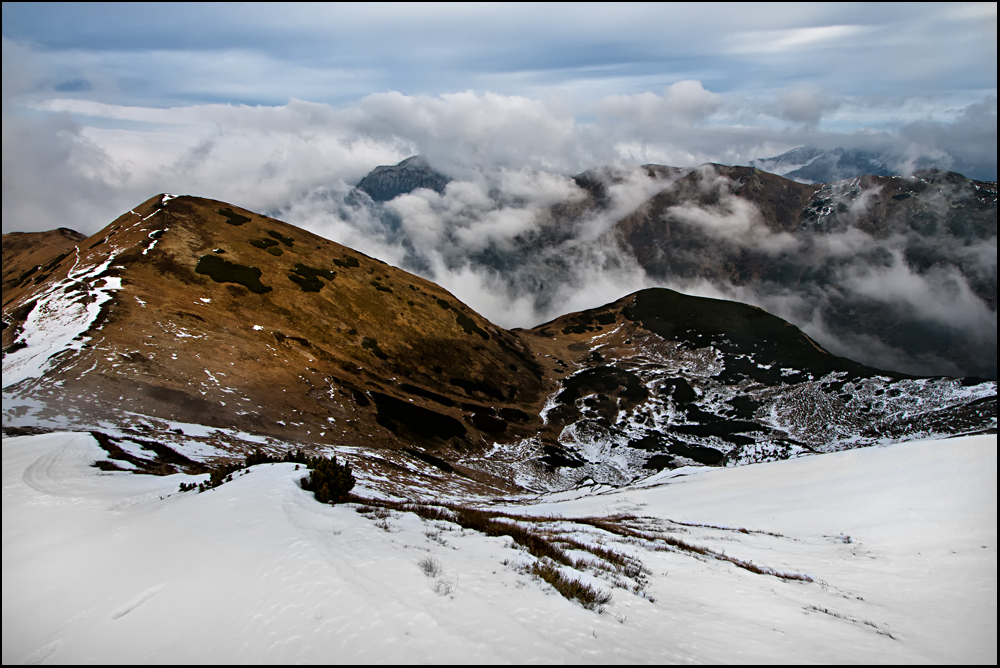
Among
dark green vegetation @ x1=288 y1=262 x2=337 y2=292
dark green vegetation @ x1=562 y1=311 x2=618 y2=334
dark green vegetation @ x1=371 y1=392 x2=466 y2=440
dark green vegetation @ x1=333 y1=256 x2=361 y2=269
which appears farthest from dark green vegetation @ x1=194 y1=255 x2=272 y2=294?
dark green vegetation @ x1=562 y1=311 x2=618 y2=334

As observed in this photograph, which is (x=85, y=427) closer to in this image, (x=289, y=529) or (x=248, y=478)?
(x=248, y=478)

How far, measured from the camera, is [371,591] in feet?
20.7

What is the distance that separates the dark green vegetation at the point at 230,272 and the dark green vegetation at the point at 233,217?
19.5m

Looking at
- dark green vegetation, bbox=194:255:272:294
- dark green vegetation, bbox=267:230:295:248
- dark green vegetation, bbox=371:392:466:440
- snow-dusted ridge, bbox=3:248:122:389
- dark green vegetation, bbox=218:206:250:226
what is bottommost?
dark green vegetation, bbox=371:392:466:440

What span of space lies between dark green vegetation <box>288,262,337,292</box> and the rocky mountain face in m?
0.43

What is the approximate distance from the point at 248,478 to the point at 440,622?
33.3 feet

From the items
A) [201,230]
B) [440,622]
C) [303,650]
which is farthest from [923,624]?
[201,230]

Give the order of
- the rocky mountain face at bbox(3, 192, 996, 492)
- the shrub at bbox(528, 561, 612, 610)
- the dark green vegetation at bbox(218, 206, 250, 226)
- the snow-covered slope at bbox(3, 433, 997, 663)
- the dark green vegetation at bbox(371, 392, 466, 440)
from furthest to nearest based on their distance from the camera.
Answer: the dark green vegetation at bbox(218, 206, 250, 226) < the dark green vegetation at bbox(371, 392, 466, 440) < the rocky mountain face at bbox(3, 192, 996, 492) < the shrub at bbox(528, 561, 612, 610) < the snow-covered slope at bbox(3, 433, 997, 663)

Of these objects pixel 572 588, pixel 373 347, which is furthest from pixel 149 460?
pixel 373 347

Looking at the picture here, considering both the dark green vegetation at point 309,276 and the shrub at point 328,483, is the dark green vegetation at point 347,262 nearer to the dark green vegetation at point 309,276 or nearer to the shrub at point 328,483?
the dark green vegetation at point 309,276

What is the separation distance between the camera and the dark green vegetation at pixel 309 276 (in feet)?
255

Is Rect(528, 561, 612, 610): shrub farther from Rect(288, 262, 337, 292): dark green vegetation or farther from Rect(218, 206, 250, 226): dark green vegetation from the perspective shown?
Rect(218, 206, 250, 226): dark green vegetation

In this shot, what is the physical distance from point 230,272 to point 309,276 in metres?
13.3

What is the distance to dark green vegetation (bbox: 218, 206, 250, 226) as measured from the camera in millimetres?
88938
